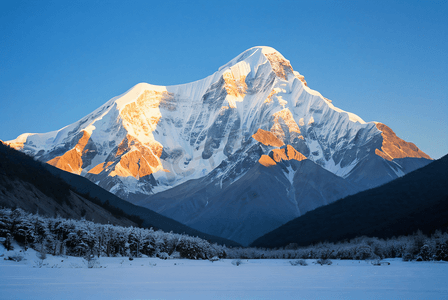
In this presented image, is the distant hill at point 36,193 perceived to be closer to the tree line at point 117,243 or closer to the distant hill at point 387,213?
the tree line at point 117,243

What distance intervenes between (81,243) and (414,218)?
83288 millimetres

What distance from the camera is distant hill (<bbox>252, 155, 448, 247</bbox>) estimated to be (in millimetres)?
101306

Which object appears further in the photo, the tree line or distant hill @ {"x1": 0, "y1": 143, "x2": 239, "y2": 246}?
distant hill @ {"x1": 0, "y1": 143, "x2": 239, "y2": 246}

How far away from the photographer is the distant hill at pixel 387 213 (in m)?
101

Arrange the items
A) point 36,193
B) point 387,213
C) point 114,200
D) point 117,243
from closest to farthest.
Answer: point 117,243 < point 36,193 < point 387,213 < point 114,200

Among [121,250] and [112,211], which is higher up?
[112,211]

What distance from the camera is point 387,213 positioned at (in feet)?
389

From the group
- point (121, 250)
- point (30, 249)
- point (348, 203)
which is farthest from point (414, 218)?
point (30, 249)

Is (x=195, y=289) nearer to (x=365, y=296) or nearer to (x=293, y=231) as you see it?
(x=365, y=296)

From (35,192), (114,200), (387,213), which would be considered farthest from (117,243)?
(114,200)

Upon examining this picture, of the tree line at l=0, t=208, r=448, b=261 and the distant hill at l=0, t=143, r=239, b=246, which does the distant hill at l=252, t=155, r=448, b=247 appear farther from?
the distant hill at l=0, t=143, r=239, b=246

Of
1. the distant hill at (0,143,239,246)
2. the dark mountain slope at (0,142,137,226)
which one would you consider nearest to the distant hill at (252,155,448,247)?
the distant hill at (0,143,239,246)

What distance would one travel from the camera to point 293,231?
6078 inches

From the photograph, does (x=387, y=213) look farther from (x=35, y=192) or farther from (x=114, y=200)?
(x=114, y=200)
